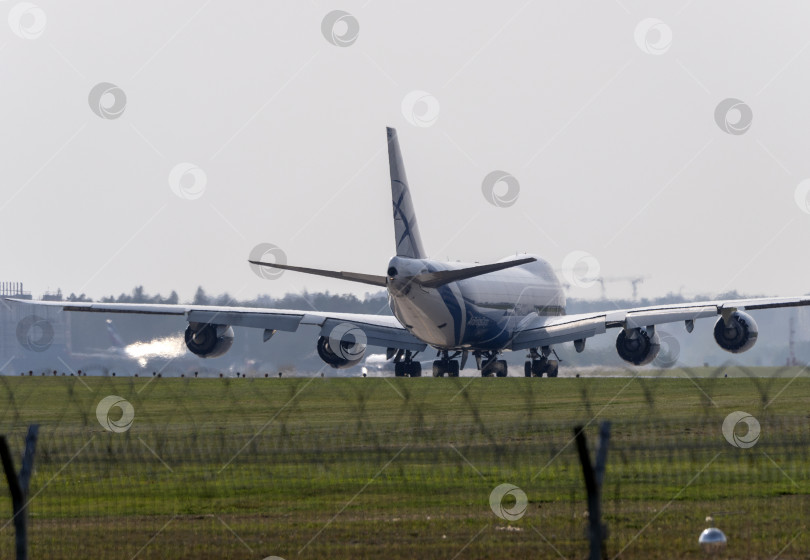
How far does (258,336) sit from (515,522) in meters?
63.1

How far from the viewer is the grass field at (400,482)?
50.8 feet

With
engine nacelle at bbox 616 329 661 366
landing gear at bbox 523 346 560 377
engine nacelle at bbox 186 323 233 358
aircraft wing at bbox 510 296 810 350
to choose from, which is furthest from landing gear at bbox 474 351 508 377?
engine nacelle at bbox 186 323 233 358

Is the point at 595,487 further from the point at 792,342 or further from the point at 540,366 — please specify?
the point at 792,342

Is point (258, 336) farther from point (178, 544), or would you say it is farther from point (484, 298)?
point (178, 544)

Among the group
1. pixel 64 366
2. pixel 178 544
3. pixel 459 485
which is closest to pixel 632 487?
pixel 459 485

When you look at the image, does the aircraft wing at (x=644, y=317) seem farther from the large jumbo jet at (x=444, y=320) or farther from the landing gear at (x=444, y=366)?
the landing gear at (x=444, y=366)

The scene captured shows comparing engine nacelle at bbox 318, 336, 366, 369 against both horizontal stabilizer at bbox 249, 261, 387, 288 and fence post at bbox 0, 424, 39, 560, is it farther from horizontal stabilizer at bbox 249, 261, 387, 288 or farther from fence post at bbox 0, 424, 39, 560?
fence post at bbox 0, 424, 39, 560

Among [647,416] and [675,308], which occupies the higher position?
[675,308]

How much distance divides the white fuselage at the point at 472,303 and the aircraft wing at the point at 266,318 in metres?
2.72

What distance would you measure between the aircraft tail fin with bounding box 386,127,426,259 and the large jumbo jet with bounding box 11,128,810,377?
4 centimetres

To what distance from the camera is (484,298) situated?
61250mm

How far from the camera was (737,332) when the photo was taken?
55.3 meters

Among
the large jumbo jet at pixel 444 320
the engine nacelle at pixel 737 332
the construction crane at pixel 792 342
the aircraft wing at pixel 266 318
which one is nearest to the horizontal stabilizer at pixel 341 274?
the large jumbo jet at pixel 444 320

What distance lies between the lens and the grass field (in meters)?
15.5
